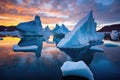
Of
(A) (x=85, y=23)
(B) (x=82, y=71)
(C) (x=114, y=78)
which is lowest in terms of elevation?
(C) (x=114, y=78)

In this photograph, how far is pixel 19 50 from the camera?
914 cm

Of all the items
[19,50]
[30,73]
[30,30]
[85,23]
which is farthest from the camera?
[30,30]

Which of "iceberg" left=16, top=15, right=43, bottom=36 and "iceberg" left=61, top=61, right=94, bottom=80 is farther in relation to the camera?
"iceberg" left=16, top=15, right=43, bottom=36

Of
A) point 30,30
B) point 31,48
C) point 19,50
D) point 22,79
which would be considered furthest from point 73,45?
point 30,30

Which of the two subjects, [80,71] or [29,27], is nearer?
[80,71]

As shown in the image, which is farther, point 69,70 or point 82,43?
point 82,43

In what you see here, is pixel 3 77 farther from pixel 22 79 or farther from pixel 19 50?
pixel 19 50

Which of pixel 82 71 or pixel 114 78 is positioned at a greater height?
pixel 82 71

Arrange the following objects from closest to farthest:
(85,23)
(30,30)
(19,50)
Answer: (19,50) → (85,23) → (30,30)

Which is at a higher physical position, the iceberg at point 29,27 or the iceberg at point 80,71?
the iceberg at point 29,27

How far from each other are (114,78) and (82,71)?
1233mm

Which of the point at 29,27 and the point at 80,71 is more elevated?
the point at 29,27

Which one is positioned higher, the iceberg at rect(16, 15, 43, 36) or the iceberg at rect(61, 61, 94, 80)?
the iceberg at rect(16, 15, 43, 36)

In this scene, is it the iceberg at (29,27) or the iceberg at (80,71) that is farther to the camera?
the iceberg at (29,27)
